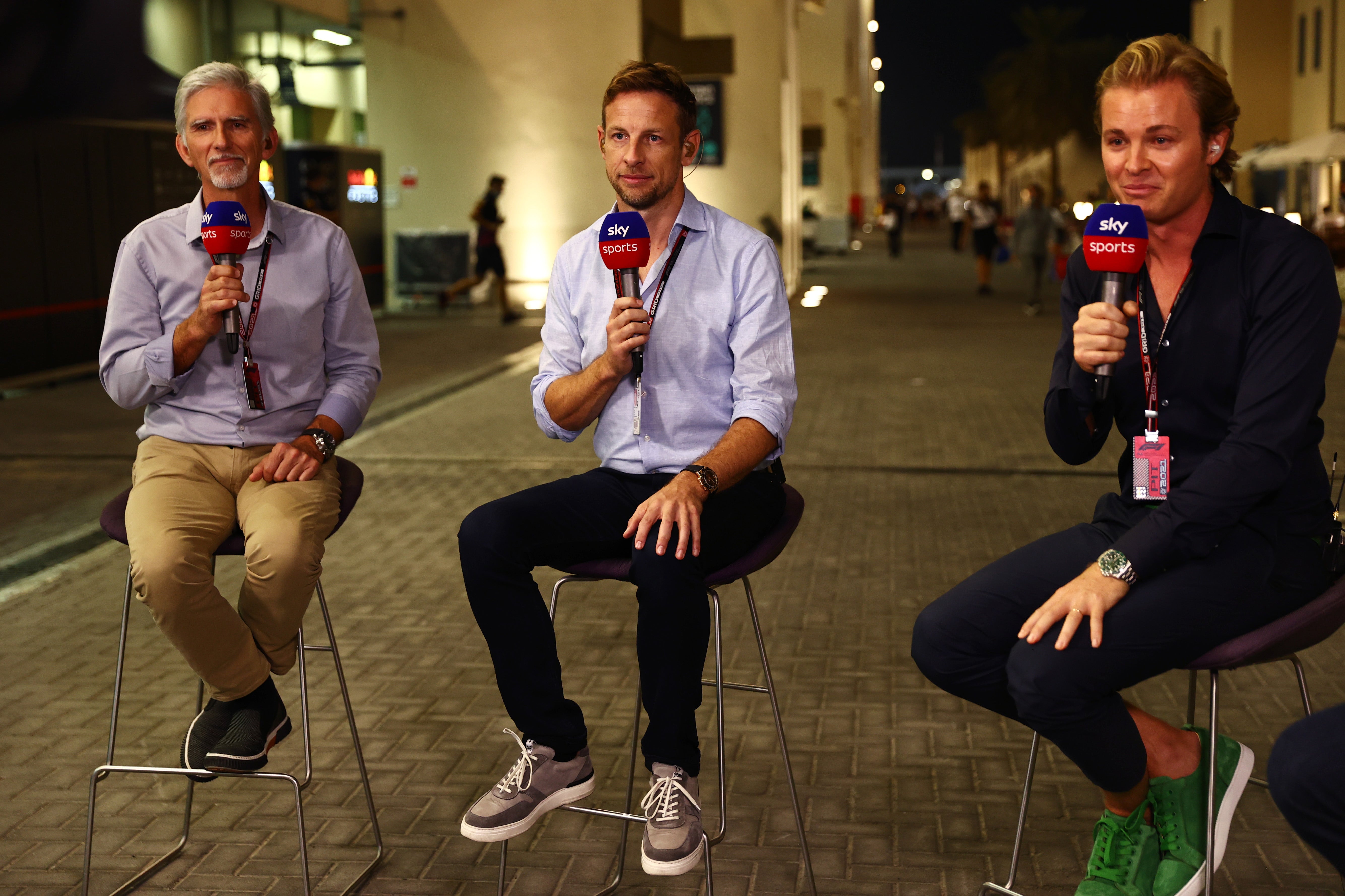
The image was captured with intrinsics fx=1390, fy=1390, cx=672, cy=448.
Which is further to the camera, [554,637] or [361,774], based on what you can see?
[361,774]

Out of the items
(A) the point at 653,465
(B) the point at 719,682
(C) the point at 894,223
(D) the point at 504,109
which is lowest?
(B) the point at 719,682

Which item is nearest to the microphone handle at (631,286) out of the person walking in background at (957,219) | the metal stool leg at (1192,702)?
the metal stool leg at (1192,702)

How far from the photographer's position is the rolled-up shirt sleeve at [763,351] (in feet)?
10.2

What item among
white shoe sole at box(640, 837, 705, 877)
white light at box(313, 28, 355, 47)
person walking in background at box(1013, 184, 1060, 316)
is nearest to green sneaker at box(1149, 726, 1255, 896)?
white shoe sole at box(640, 837, 705, 877)

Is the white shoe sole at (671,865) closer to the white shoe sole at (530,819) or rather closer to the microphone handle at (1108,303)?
the white shoe sole at (530,819)

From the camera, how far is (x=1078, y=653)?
8.29 ft

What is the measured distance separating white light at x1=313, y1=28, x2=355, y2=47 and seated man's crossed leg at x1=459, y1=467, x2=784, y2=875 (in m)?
17.3

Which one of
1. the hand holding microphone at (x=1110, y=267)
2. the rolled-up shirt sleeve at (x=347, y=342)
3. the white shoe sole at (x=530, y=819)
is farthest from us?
the rolled-up shirt sleeve at (x=347, y=342)

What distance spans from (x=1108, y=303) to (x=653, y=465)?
3.73 ft

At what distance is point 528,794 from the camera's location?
298 centimetres

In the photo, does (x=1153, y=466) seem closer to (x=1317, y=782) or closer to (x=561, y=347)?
(x=1317, y=782)

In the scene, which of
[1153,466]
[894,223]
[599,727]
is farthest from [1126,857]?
[894,223]

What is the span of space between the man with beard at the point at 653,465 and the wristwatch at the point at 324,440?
0.51 m

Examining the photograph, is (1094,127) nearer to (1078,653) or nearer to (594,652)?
(1078,653)
